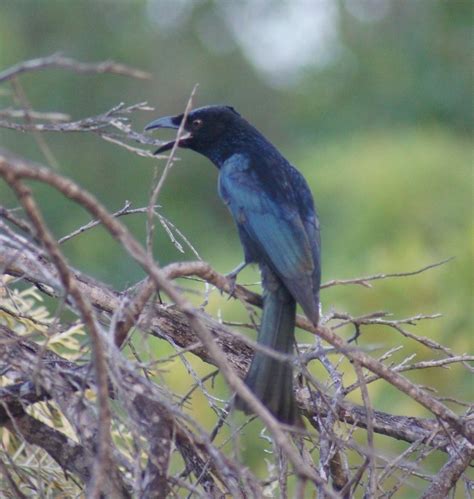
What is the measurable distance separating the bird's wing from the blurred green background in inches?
109

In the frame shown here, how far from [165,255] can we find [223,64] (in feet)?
19.3

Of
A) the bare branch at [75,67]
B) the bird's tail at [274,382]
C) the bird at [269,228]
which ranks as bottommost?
the bare branch at [75,67]

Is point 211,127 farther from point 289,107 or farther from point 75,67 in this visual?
point 289,107

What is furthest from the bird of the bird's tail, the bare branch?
the bare branch

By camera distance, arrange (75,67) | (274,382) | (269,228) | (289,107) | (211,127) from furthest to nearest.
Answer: (289,107), (211,127), (269,228), (274,382), (75,67)

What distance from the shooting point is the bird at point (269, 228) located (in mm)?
3393

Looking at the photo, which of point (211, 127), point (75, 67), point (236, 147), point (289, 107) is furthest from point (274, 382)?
point (289, 107)

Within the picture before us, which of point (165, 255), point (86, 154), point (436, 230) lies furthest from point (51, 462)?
point (86, 154)

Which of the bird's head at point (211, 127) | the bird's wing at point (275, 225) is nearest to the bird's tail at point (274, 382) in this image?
the bird's wing at point (275, 225)

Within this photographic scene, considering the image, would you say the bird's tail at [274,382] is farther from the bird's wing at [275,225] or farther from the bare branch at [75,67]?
the bare branch at [75,67]

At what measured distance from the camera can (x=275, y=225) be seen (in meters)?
4.22

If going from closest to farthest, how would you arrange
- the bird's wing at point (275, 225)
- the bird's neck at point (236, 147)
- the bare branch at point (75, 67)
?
the bare branch at point (75, 67)
the bird's wing at point (275, 225)
the bird's neck at point (236, 147)

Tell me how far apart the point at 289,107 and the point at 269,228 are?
675 inches

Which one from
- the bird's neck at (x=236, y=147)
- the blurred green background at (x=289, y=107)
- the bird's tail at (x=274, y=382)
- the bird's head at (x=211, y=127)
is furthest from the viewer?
the blurred green background at (x=289, y=107)
